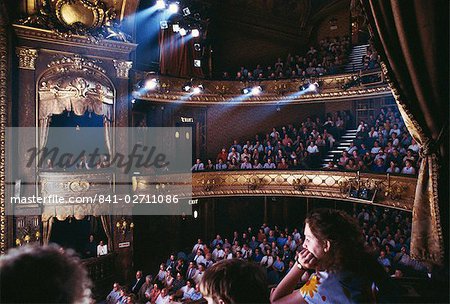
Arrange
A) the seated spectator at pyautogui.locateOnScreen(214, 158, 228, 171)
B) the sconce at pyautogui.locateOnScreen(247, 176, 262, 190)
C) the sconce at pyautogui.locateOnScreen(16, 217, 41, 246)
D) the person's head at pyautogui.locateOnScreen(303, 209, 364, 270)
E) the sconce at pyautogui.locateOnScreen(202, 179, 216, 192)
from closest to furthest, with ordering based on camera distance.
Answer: the person's head at pyautogui.locateOnScreen(303, 209, 364, 270)
the sconce at pyautogui.locateOnScreen(16, 217, 41, 246)
the sconce at pyautogui.locateOnScreen(202, 179, 216, 192)
the sconce at pyautogui.locateOnScreen(247, 176, 262, 190)
the seated spectator at pyautogui.locateOnScreen(214, 158, 228, 171)

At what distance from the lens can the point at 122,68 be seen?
39.8 feet

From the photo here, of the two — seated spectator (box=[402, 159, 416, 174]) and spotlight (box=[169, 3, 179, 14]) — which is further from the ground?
spotlight (box=[169, 3, 179, 14])

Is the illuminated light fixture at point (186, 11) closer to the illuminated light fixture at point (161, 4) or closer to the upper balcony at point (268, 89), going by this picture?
the illuminated light fixture at point (161, 4)

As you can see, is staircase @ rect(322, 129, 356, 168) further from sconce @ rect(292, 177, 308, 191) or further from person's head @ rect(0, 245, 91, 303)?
person's head @ rect(0, 245, 91, 303)

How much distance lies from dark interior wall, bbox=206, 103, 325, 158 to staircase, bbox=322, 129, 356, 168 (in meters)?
3.34

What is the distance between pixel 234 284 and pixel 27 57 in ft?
37.7

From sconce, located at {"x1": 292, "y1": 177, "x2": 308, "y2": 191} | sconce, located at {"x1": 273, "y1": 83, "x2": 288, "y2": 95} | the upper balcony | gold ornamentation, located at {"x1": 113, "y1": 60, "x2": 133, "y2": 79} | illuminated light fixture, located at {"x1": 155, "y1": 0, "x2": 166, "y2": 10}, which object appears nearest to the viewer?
gold ornamentation, located at {"x1": 113, "y1": 60, "x2": 133, "y2": 79}

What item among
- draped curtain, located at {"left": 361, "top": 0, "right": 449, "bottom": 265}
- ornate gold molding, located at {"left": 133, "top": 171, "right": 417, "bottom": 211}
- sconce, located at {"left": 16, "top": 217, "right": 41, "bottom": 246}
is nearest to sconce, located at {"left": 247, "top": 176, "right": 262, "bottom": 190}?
ornate gold molding, located at {"left": 133, "top": 171, "right": 417, "bottom": 211}

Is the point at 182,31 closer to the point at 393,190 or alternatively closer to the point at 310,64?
the point at 310,64

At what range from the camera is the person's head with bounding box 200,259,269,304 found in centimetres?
148

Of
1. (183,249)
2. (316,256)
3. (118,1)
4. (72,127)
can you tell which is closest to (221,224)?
(183,249)

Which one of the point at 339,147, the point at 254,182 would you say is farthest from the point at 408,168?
the point at 254,182

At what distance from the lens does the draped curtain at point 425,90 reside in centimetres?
244

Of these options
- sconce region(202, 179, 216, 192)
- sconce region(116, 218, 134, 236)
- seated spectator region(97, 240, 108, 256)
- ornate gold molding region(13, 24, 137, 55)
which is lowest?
seated spectator region(97, 240, 108, 256)
